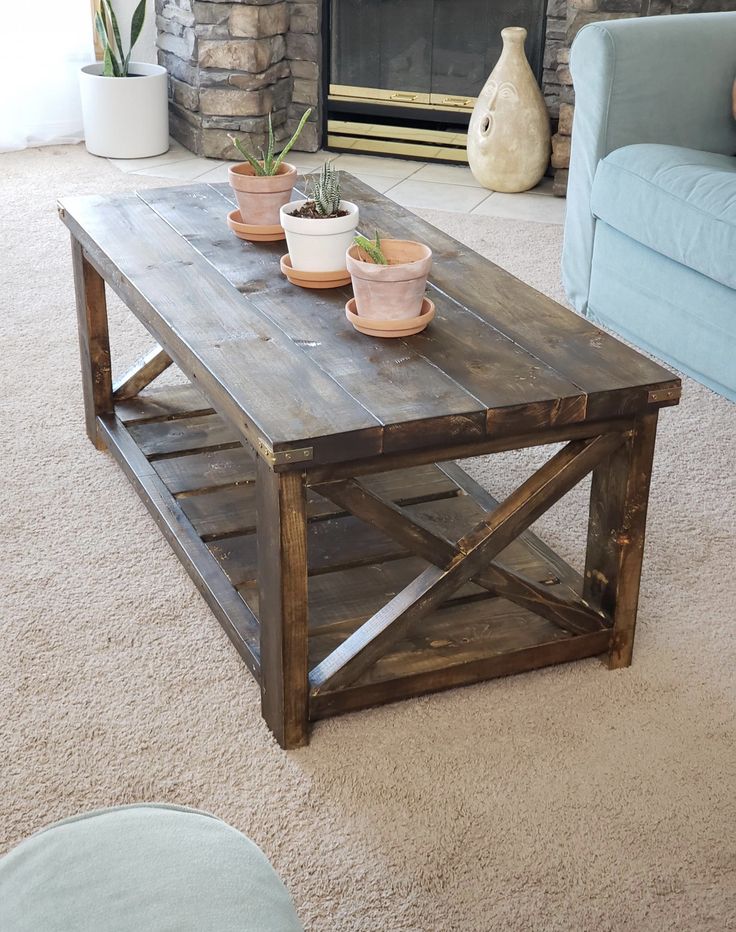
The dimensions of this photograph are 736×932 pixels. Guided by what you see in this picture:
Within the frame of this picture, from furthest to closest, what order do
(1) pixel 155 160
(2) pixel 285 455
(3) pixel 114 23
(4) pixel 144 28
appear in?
(4) pixel 144 28
(1) pixel 155 160
(3) pixel 114 23
(2) pixel 285 455

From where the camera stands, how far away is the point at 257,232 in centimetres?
203

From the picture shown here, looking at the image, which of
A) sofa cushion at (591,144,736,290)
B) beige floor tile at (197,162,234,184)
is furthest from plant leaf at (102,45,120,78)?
sofa cushion at (591,144,736,290)

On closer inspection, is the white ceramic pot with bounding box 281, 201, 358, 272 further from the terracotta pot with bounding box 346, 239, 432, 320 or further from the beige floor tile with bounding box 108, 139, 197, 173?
the beige floor tile with bounding box 108, 139, 197, 173

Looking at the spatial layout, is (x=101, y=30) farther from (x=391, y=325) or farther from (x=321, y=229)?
(x=391, y=325)

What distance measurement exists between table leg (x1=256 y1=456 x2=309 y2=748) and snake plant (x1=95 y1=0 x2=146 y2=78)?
3155 millimetres

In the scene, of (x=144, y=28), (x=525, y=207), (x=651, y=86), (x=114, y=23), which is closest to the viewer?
(x=651, y=86)

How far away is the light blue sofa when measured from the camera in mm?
2533

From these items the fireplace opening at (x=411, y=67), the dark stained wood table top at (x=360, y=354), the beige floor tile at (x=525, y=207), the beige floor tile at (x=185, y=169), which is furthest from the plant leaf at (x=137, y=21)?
the dark stained wood table top at (x=360, y=354)

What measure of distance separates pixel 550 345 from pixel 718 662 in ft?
1.86

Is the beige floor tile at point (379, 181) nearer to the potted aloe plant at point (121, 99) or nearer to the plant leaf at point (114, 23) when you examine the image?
the potted aloe plant at point (121, 99)

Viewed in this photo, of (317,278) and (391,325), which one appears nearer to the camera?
(391,325)

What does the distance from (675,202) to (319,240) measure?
112cm

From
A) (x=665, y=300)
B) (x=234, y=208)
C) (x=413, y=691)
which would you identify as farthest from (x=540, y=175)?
(x=413, y=691)

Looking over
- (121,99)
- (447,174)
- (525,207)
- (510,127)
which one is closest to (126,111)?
(121,99)
